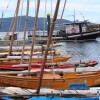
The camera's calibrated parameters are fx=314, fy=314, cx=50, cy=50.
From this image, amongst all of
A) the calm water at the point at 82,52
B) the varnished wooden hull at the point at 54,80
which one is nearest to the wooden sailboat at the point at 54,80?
the varnished wooden hull at the point at 54,80

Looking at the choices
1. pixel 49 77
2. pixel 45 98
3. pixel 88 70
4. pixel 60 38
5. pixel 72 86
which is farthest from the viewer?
pixel 60 38

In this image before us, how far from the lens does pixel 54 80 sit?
68.0 ft

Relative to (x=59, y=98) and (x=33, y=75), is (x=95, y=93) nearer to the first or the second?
(x=59, y=98)

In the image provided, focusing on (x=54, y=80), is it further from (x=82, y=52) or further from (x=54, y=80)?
(x=82, y=52)

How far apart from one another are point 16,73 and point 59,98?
905cm

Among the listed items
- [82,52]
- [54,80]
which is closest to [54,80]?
[54,80]

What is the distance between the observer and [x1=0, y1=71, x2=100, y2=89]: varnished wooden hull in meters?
20.8

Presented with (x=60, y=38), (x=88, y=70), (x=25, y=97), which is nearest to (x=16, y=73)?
(x=88, y=70)

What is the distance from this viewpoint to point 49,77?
21.1 meters

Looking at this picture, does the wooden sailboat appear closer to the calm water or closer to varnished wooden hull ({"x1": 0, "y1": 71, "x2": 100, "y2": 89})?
varnished wooden hull ({"x1": 0, "y1": 71, "x2": 100, "y2": 89})

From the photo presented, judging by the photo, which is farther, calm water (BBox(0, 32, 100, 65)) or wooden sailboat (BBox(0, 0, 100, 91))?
calm water (BBox(0, 32, 100, 65))

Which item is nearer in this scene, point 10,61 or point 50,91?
point 50,91

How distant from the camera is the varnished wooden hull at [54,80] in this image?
20.8m

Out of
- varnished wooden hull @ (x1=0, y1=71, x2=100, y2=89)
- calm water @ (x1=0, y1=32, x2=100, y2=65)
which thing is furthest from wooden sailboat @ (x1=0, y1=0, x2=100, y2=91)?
calm water @ (x1=0, y1=32, x2=100, y2=65)
